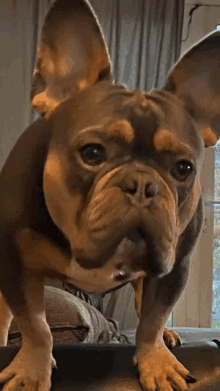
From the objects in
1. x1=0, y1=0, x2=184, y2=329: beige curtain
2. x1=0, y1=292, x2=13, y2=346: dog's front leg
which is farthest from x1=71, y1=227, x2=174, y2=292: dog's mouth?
x1=0, y1=0, x2=184, y2=329: beige curtain

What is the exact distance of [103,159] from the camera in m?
0.60

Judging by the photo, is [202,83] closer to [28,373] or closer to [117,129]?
[117,129]

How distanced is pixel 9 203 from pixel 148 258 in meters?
0.23

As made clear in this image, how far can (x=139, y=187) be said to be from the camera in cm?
56

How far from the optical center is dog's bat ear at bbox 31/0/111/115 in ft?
2.30

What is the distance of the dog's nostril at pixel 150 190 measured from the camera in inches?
22.0

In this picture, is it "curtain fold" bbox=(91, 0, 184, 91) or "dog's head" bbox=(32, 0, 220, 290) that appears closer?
"dog's head" bbox=(32, 0, 220, 290)

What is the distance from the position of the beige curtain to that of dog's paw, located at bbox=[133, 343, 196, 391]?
162 centimetres

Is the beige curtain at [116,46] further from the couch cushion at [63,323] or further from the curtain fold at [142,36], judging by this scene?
the couch cushion at [63,323]

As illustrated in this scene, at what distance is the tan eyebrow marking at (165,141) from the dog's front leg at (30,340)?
0.94 ft

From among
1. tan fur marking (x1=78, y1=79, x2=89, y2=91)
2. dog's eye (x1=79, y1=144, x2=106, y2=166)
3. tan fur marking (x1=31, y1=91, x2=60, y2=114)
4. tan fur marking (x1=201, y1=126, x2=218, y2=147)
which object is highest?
tan fur marking (x1=78, y1=79, x2=89, y2=91)

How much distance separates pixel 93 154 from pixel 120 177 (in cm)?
6

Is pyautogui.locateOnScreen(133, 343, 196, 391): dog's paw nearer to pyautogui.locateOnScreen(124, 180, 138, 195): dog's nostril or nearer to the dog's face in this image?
the dog's face

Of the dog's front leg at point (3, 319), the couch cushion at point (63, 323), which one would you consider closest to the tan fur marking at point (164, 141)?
the dog's front leg at point (3, 319)
